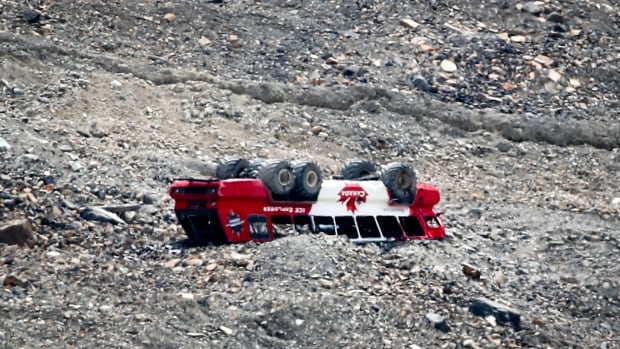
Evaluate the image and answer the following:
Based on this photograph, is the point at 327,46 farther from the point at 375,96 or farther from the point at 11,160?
the point at 11,160

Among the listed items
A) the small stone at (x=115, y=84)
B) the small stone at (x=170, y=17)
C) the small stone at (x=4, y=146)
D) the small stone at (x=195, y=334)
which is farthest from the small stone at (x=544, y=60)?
the small stone at (x=195, y=334)

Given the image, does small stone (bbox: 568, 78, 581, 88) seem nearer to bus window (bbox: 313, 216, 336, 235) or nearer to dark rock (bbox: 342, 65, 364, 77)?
dark rock (bbox: 342, 65, 364, 77)

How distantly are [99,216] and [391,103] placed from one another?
815 cm

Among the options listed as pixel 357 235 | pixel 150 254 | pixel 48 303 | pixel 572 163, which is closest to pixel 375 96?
pixel 572 163

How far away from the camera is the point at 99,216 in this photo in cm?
1493

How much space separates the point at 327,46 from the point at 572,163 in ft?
15.4

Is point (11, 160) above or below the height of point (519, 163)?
above

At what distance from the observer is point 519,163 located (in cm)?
2130

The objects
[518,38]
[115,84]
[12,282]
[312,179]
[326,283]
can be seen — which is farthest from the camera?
[518,38]

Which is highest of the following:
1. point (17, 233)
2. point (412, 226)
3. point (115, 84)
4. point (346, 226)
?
point (17, 233)

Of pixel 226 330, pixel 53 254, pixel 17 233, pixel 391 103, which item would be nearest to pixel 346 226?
pixel 226 330

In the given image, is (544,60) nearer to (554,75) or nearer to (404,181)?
(554,75)

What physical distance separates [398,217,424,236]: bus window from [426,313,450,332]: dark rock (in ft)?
8.54

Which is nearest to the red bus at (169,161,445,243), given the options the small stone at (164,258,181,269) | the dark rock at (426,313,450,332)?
the small stone at (164,258,181,269)
